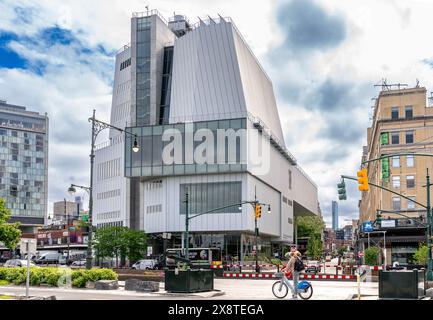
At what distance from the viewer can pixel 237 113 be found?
89.9m

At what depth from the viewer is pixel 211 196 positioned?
89312 mm

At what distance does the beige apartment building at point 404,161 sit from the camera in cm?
8631

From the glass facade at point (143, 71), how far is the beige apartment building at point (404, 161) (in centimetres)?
4124

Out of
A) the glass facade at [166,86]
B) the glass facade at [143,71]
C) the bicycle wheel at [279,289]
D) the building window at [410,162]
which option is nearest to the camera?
the bicycle wheel at [279,289]

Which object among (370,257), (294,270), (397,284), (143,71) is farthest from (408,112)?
(294,270)

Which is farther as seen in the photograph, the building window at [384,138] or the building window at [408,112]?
the building window at [384,138]

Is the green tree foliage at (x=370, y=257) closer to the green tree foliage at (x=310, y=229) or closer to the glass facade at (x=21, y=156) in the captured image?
the glass facade at (x=21, y=156)

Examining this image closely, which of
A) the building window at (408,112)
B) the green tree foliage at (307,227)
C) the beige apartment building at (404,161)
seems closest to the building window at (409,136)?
the beige apartment building at (404,161)

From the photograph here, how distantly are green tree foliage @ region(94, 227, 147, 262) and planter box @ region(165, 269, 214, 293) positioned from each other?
61704mm

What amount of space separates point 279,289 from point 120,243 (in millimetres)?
67009

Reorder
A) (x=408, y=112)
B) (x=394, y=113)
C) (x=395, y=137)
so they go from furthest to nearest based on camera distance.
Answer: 1. (x=394, y=113)
2. (x=395, y=137)
3. (x=408, y=112)

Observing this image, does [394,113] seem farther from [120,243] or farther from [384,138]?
[120,243]
